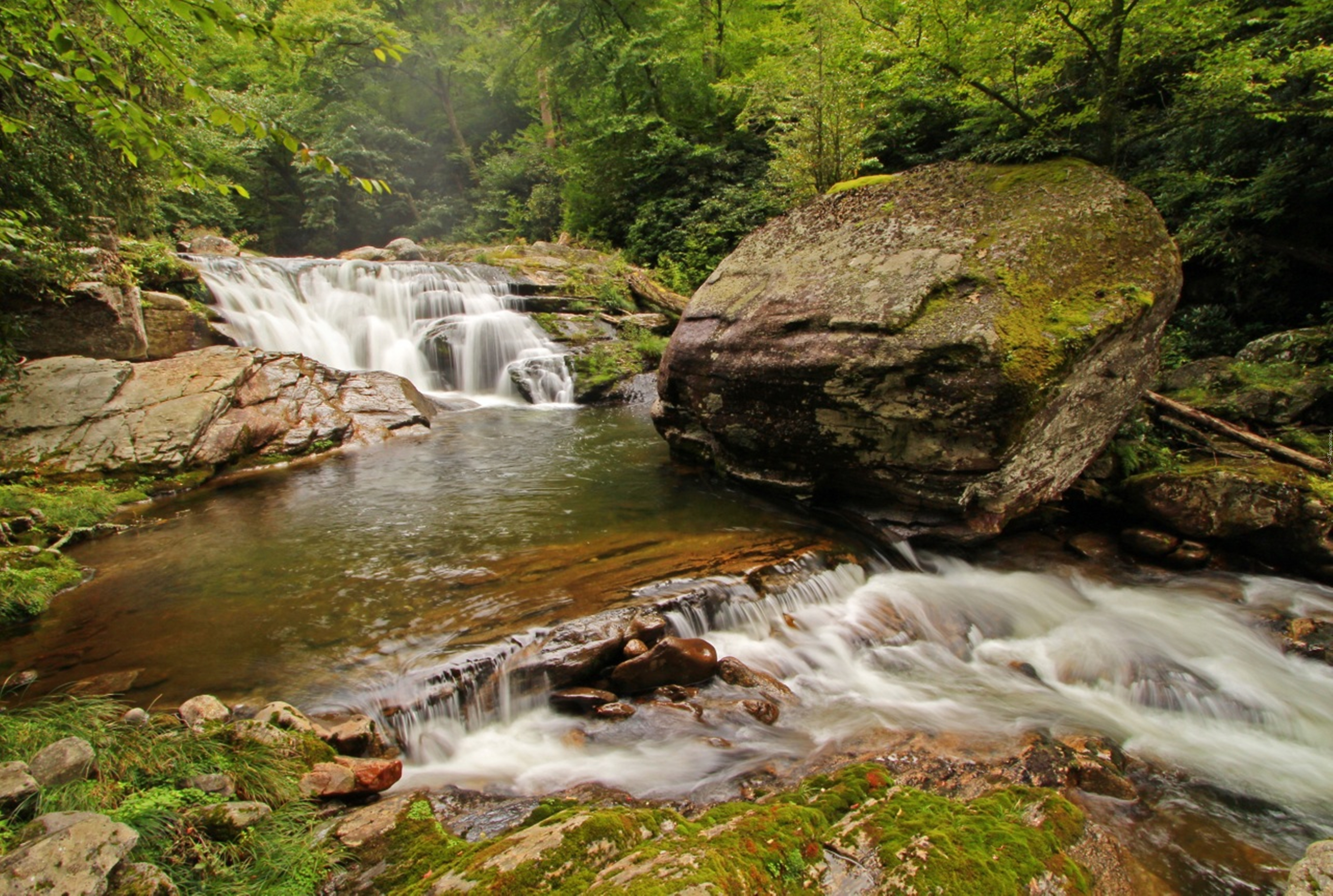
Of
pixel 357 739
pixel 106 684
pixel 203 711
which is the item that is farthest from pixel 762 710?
pixel 106 684

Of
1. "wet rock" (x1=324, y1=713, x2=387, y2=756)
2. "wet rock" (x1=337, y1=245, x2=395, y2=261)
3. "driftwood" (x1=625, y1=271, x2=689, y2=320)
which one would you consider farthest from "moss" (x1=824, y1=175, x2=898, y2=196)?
"wet rock" (x1=337, y1=245, x2=395, y2=261)

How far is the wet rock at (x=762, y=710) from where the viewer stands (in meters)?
3.73

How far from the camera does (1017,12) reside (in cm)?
755

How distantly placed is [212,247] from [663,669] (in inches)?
794

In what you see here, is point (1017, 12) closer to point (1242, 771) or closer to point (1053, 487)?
Result: point (1053, 487)

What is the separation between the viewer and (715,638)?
446 cm

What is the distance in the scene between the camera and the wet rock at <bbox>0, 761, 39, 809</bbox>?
6.14 feet

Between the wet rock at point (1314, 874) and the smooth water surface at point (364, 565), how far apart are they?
11.7 feet

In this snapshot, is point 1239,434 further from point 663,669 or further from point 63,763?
point 63,763

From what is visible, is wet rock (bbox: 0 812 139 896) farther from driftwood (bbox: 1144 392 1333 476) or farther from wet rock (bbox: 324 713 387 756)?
driftwood (bbox: 1144 392 1333 476)

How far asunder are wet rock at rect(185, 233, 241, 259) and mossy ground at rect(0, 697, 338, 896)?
17646mm

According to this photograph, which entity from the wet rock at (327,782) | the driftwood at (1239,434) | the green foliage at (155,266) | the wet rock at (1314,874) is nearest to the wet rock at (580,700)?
the wet rock at (327,782)

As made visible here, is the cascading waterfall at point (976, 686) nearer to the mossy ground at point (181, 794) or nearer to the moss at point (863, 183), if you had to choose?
the mossy ground at point (181, 794)

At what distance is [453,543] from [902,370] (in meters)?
4.38
